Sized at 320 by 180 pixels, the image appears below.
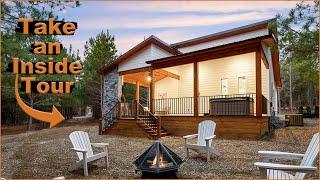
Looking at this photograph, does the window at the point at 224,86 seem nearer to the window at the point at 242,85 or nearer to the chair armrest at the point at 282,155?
the window at the point at 242,85

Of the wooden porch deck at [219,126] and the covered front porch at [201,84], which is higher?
the covered front porch at [201,84]

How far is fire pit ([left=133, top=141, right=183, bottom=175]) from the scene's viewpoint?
4.18 meters

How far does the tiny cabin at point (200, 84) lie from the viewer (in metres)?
8.48

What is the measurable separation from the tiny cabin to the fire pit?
4.46 m

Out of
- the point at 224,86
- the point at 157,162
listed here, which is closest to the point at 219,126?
the point at 224,86

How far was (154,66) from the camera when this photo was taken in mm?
11297

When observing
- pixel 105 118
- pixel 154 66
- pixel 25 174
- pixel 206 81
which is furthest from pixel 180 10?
pixel 105 118

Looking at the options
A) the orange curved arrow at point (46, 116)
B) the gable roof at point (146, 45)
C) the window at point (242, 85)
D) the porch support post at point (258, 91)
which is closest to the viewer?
the orange curved arrow at point (46, 116)

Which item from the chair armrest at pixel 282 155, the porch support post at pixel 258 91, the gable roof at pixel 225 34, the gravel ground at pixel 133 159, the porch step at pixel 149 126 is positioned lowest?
the gravel ground at pixel 133 159

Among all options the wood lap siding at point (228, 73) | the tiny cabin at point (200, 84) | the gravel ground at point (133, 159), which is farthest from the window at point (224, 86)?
the gravel ground at point (133, 159)

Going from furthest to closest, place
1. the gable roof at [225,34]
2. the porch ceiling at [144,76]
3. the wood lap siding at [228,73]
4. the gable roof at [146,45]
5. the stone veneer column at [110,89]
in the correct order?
the stone veneer column at [110,89] → the porch ceiling at [144,76] → the gable roof at [146,45] → the gable roof at [225,34] → the wood lap siding at [228,73]

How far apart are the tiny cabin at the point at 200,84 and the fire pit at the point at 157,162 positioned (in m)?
4.46

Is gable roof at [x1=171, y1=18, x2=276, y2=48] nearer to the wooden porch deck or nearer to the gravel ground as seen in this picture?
the wooden porch deck

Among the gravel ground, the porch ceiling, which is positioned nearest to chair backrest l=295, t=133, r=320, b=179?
the gravel ground
